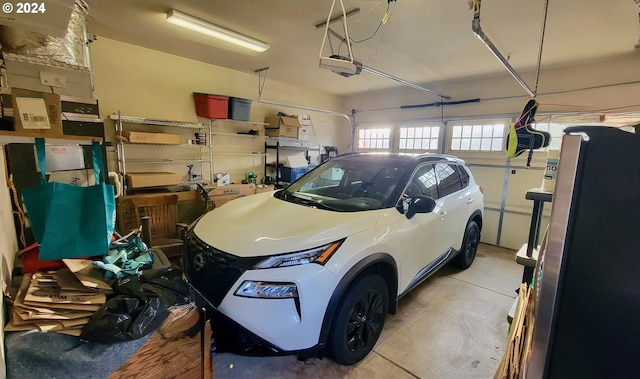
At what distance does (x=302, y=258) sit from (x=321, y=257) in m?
0.11

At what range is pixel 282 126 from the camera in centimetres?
518

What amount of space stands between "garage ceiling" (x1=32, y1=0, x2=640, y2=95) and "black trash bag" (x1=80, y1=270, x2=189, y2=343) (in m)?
2.48

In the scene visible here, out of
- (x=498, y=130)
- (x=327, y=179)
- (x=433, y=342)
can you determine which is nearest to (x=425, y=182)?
(x=327, y=179)

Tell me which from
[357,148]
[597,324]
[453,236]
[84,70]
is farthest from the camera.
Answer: [357,148]

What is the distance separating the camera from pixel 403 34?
3.01m

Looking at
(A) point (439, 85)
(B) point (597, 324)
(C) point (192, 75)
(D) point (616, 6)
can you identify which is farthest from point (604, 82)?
(C) point (192, 75)

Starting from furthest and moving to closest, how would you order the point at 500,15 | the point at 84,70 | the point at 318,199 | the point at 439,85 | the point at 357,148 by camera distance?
the point at 357,148
the point at 439,85
the point at 500,15
the point at 318,199
the point at 84,70

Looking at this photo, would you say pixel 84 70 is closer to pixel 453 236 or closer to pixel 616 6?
pixel 453 236

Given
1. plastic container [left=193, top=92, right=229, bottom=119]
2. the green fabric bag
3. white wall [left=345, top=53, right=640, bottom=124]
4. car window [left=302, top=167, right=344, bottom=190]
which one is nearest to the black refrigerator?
the green fabric bag

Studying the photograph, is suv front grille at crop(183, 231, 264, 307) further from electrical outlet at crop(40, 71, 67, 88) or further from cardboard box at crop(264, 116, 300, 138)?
cardboard box at crop(264, 116, 300, 138)

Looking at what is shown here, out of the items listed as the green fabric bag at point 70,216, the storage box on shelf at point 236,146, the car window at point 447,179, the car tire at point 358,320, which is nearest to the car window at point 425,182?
the car window at point 447,179

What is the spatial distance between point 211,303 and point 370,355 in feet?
3.99

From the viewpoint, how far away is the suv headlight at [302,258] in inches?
58.4

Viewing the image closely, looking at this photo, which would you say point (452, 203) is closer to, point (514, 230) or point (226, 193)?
point (514, 230)
